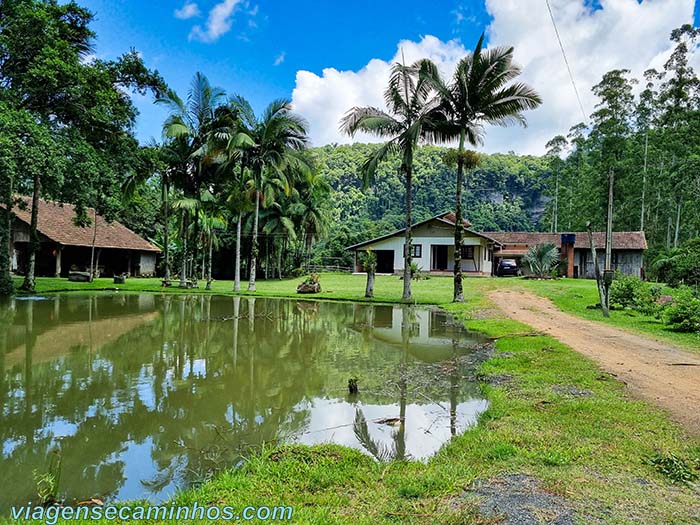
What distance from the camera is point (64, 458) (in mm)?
4207

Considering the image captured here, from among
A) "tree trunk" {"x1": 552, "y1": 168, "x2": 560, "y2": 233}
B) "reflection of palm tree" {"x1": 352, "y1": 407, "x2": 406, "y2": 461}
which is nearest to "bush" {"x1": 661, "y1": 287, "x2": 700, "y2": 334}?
"reflection of palm tree" {"x1": 352, "y1": 407, "x2": 406, "y2": 461}

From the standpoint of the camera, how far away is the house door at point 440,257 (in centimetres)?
3669

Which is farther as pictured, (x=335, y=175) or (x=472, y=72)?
(x=335, y=175)

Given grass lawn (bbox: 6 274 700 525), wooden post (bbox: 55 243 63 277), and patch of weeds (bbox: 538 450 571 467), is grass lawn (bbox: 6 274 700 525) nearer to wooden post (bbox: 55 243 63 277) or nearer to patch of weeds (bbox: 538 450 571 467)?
patch of weeds (bbox: 538 450 571 467)

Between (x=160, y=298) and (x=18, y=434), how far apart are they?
662 inches

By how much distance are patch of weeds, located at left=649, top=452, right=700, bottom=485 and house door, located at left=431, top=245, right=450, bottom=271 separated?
3294cm

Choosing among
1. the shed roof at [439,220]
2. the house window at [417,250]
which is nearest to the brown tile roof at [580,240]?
the shed roof at [439,220]

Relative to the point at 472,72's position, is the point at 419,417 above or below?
below

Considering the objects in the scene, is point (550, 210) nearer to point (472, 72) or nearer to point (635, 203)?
point (635, 203)

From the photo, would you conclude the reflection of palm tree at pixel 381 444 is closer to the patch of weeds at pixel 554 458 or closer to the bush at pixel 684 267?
the patch of weeds at pixel 554 458

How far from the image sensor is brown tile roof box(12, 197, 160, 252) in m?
29.5

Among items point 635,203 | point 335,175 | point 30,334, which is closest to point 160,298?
point 30,334

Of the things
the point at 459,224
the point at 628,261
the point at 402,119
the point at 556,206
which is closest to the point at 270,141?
the point at 402,119

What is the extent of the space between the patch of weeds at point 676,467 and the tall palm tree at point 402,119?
48.1ft
